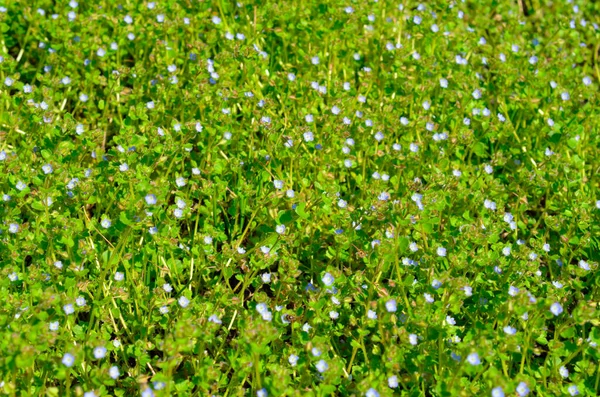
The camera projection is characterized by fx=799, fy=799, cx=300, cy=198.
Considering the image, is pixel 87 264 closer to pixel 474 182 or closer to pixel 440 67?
pixel 474 182

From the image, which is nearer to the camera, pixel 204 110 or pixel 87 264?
pixel 87 264

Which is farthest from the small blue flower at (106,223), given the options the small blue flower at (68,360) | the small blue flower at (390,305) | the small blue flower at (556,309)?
the small blue flower at (556,309)

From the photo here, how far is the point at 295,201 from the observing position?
13.1 ft

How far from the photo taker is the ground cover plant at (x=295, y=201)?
131 inches

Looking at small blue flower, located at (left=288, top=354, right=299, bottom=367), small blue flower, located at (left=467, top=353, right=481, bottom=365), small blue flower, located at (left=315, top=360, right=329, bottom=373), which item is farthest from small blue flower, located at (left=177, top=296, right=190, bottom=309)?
small blue flower, located at (left=467, top=353, right=481, bottom=365)

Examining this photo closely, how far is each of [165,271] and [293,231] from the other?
67 cm

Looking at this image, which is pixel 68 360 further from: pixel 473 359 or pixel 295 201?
pixel 473 359

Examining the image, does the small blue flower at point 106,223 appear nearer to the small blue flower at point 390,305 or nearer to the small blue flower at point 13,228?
the small blue flower at point 13,228

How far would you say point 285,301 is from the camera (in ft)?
12.4

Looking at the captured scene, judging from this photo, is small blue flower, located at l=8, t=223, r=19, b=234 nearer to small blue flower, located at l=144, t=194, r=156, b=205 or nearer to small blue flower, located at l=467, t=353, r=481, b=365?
small blue flower, located at l=144, t=194, r=156, b=205

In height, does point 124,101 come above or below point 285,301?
above

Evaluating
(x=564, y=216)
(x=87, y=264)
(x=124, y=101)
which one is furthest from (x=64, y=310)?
(x=564, y=216)

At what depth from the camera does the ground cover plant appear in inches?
131

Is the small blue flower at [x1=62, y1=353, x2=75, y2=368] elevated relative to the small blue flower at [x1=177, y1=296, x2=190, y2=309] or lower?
elevated
